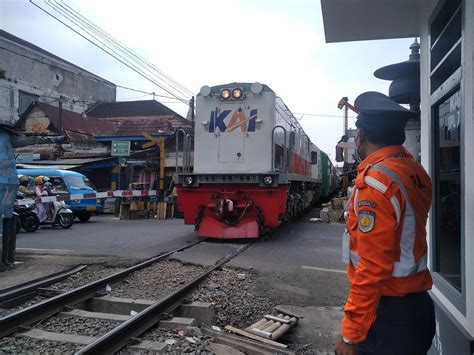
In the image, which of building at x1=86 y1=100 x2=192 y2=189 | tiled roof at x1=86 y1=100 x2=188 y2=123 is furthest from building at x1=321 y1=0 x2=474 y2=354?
tiled roof at x1=86 y1=100 x2=188 y2=123

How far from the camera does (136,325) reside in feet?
13.5

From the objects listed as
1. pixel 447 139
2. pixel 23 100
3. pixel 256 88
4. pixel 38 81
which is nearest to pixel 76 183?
pixel 256 88

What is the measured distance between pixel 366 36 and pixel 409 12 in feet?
2.54

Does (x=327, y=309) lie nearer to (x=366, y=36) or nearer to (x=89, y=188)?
(x=366, y=36)

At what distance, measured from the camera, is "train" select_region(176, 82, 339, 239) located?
9.33m

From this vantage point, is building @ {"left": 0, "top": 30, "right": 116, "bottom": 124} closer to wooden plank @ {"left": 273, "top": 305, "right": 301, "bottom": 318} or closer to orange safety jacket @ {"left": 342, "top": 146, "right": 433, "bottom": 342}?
wooden plank @ {"left": 273, "top": 305, "right": 301, "bottom": 318}

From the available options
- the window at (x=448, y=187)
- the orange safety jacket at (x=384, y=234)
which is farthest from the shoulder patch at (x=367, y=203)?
the window at (x=448, y=187)

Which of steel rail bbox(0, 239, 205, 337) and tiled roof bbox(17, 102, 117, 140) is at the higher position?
tiled roof bbox(17, 102, 117, 140)

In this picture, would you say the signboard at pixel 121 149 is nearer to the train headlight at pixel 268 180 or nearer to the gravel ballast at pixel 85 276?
the train headlight at pixel 268 180

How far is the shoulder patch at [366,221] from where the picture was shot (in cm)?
184

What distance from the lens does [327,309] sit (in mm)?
4988

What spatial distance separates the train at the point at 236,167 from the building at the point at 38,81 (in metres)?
27.3

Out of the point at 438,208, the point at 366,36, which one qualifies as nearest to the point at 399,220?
the point at 438,208

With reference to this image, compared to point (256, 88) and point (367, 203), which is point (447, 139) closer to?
point (367, 203)
